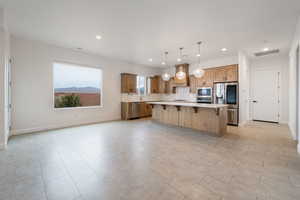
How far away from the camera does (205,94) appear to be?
6531 millimetres

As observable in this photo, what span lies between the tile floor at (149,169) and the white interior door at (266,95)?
2.96 m

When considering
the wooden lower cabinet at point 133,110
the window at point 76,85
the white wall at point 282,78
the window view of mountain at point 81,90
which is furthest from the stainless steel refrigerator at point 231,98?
the window view of mountain at point 81,90

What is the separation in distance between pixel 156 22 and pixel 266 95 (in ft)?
19.8

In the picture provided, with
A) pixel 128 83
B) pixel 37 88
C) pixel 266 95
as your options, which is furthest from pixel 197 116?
pixel 37 88

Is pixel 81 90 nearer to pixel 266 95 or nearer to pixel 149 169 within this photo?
pixel 149 169

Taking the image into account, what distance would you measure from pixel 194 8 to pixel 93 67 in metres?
4.59

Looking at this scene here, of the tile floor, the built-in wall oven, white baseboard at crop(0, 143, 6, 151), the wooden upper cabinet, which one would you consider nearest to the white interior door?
the built-in wall oven

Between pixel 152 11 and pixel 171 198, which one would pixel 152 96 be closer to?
pixel 152 11

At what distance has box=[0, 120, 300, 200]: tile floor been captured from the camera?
1.74 m

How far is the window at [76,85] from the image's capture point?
5.24 m

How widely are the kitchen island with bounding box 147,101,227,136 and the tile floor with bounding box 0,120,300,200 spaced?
0.58 meters

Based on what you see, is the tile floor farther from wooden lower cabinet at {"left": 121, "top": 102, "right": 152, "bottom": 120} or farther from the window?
wooden lower cabinet at {"left": 121, "top": 102, "right": 152, "bottom": 120}

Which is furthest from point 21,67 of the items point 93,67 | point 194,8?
point 194,8

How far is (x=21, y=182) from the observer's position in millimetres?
1964
